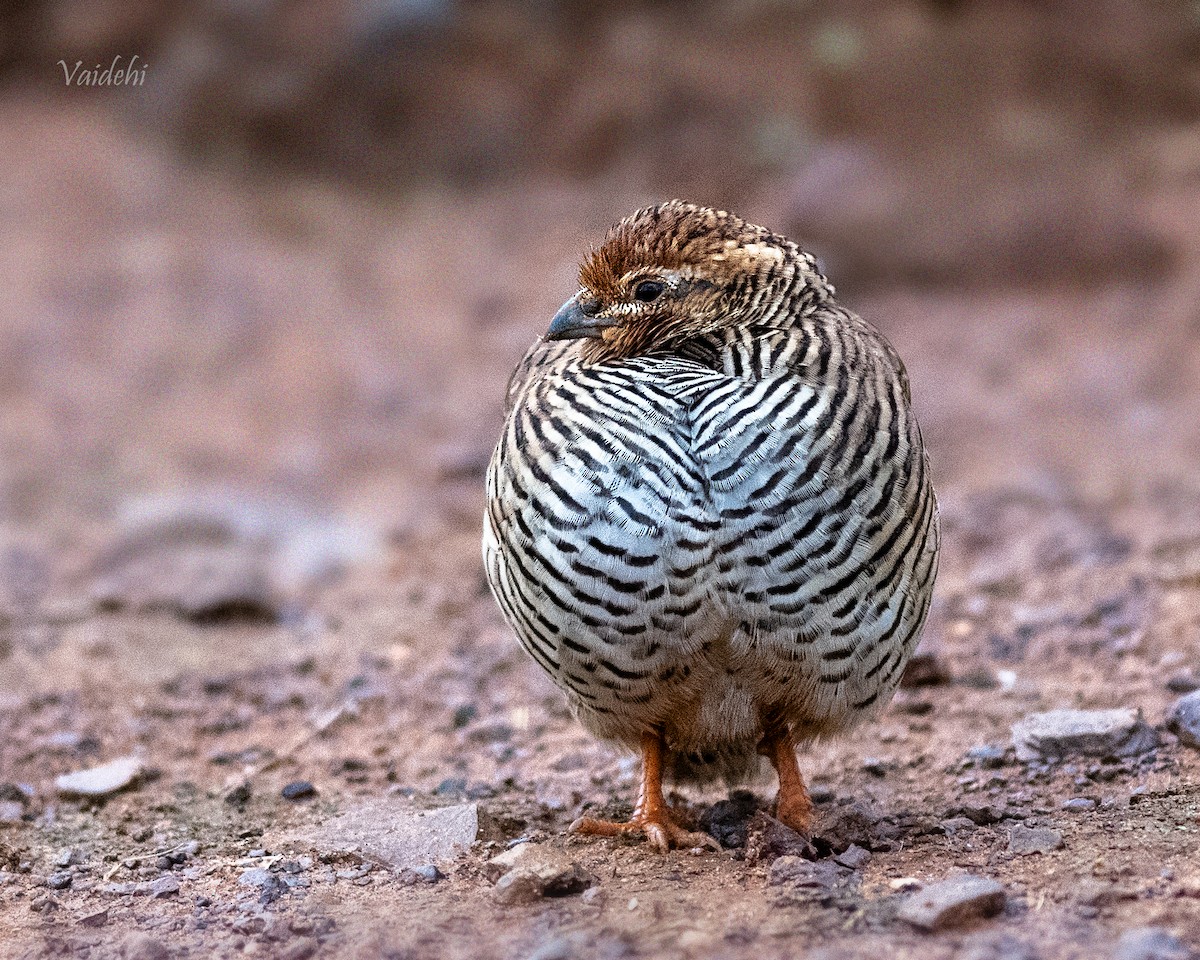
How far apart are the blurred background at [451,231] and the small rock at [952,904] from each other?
14.0 ft

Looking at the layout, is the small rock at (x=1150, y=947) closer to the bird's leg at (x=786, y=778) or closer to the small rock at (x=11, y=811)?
the bird's leg at (x=786, y=778)

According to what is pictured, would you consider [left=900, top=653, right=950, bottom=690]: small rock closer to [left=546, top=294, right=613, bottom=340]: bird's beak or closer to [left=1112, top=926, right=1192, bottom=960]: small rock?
[left=546, top=294, right=613, bottom=340]: bird's beak

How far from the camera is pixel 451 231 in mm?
10672

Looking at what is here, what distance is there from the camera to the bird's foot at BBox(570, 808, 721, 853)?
4270mm

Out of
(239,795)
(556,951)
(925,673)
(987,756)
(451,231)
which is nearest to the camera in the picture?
(556,951)

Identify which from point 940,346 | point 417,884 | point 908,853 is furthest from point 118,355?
point 908,853

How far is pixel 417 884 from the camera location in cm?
402

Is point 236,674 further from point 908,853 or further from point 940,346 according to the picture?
point 940,346

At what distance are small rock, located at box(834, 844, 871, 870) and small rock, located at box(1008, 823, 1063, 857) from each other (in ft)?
1.24

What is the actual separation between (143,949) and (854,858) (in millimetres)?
1774

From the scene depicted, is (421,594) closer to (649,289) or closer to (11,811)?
(11,811)

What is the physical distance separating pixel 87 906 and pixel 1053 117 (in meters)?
8.49

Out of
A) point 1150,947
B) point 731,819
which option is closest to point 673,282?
point 731,819

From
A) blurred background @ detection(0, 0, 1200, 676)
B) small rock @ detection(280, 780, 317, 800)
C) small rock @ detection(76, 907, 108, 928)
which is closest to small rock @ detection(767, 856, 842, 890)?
small rock @ detection(76, 907, 108, 928)
